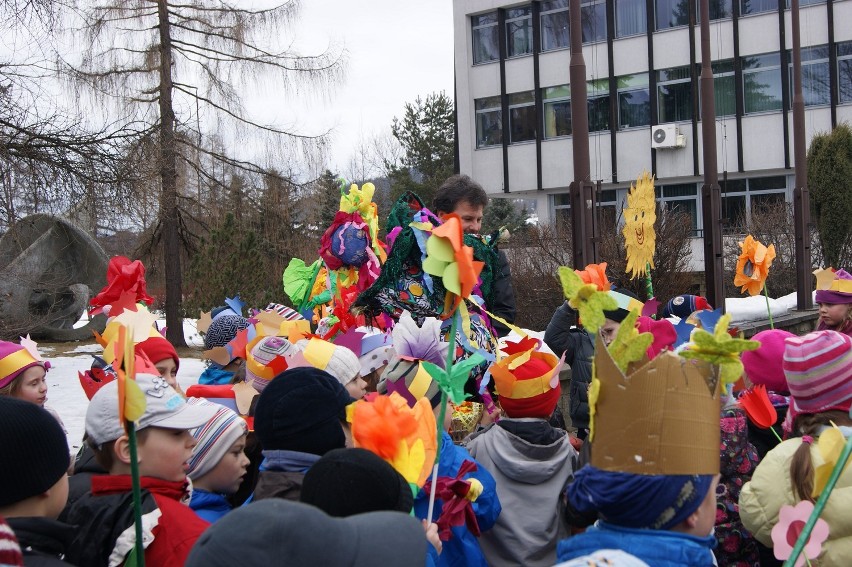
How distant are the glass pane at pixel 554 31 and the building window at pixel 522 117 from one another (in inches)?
68.4

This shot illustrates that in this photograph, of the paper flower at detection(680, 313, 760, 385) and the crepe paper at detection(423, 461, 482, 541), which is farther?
the crepe paper at detection(423, 461, 482, 541)

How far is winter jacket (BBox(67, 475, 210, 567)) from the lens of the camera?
2.36m

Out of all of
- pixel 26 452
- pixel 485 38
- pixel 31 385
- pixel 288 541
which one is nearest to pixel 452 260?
pixel 26 452

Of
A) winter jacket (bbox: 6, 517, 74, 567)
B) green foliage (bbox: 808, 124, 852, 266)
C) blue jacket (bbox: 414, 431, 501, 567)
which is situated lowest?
blue jacket (bbox: 414, 431, 501, 567)

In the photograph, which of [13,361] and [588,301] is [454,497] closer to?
[588,301]

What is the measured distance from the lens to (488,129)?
31.5 m

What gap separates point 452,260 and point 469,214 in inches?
79.8

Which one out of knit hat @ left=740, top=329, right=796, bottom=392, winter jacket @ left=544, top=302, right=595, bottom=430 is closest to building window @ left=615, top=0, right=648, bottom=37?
winter jacket @ left=544, top=302, right=595, bottom=430

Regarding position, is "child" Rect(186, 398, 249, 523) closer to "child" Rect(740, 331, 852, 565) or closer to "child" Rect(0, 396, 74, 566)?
"child" Rect(0, 396, 74, 566)

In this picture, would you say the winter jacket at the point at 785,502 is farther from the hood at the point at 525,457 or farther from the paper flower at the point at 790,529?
the hood at the point at 525,457

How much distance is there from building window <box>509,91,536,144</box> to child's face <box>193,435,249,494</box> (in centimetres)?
2846

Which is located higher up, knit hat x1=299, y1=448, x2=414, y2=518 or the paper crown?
the paper crown

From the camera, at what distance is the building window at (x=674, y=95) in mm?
28031

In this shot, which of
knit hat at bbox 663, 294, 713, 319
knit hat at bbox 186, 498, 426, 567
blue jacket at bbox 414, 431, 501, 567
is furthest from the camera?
knit hat at bbox 663, 294, 713, 319
